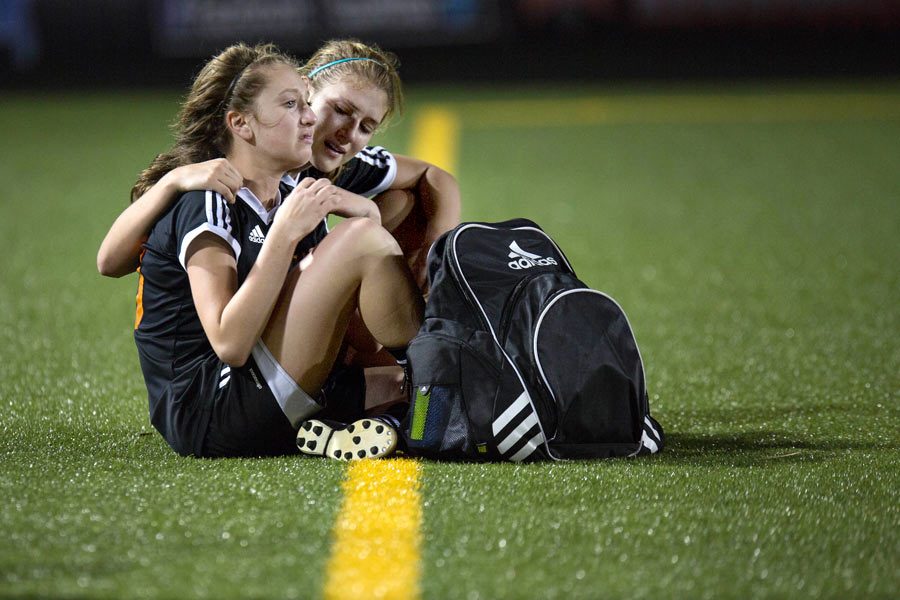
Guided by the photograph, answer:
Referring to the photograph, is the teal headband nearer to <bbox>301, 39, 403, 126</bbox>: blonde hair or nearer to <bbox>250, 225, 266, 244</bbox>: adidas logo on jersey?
<bbox>301, 39, 403, 126</bbox>: blonde hair

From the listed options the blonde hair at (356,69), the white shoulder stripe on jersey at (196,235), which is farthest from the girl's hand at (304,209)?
the blonde hair at (356,69)

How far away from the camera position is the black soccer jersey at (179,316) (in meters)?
2.66

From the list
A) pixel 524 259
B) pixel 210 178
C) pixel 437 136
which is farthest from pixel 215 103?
pixel 437 136

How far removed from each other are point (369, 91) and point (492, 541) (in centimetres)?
145

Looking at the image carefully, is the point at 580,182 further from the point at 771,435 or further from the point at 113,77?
the point at 113,77

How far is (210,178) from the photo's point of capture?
8.73 ft

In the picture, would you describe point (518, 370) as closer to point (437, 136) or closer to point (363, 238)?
point (363, 238)

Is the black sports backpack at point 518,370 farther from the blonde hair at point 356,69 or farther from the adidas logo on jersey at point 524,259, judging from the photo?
the blonde hair at point 356,69

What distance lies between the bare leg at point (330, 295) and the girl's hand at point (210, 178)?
0.24 metres

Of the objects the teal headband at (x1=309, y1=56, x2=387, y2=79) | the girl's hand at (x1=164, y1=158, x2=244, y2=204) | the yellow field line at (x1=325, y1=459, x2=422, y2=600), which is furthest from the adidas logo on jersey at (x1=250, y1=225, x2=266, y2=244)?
the teal headband at (x1=309, y1=56, x2=387, y2=79)

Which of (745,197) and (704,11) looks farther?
(704,11)

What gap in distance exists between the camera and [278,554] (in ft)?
A: 6.80

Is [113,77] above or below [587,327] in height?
below

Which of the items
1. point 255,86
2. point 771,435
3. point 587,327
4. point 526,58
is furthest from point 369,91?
point 526,58
